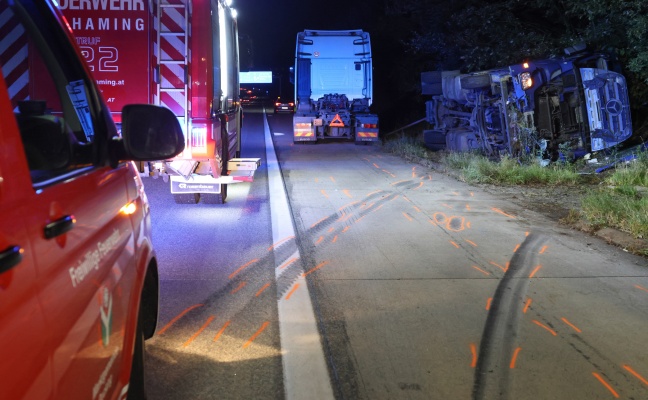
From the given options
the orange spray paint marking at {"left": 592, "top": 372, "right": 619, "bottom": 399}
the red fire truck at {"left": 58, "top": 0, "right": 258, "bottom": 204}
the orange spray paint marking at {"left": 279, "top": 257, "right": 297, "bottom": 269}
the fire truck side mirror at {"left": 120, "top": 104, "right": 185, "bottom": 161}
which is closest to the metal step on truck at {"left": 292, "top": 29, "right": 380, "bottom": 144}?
the red fire truck at {"left": 58, "top": 0, "right": 258, "bottom": 204}

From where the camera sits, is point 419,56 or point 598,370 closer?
point 598,370

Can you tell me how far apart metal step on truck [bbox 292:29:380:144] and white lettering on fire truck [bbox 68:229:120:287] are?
18.9 meters

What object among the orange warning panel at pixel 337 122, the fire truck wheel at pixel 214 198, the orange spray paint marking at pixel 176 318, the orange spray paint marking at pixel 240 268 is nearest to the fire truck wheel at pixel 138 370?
the orange spray paint marking at pixel 176 318

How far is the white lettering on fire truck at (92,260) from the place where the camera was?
2.09 m

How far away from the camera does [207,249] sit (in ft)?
24.3

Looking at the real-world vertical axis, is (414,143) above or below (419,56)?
below

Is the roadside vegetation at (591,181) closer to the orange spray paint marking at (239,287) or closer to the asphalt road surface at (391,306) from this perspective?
the asphalt road surface at (391,306)

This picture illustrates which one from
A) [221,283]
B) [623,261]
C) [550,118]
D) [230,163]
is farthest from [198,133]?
[550,118]

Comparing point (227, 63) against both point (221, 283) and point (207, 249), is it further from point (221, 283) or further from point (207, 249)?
point (221, 283)

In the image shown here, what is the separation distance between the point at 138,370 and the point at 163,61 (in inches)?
234

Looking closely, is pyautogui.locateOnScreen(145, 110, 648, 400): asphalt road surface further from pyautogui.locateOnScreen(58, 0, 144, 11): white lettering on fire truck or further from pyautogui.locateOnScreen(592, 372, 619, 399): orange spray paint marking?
pyautogui.locateOnScreen(58, 0, 144, 11): white lettering on fire truck

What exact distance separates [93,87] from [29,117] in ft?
2.50

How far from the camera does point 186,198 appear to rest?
996cm

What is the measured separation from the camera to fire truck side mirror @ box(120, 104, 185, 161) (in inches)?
107
